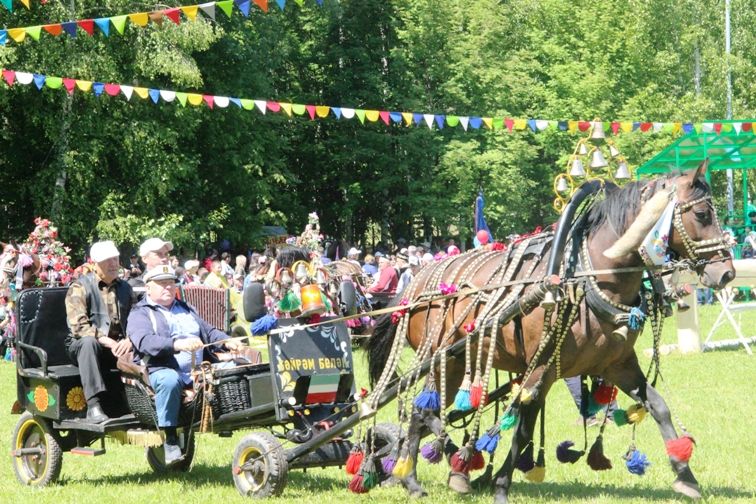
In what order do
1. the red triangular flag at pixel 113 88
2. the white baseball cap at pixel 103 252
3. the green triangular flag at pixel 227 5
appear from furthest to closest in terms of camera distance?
the red triangular flag at pixel 113 88 < the green triangular flag at pixel 227 5 < the white baseball cap at pixel 103 252

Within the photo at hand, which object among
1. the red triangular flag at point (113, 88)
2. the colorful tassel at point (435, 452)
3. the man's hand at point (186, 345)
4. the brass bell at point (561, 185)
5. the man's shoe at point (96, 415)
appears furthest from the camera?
the red triangular flag at point (113, 88)

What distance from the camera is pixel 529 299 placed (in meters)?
7.17

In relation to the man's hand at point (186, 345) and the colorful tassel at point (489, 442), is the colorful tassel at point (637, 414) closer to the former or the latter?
the colorful tassel at point (489, 442)

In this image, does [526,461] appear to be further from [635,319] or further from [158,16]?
[158,16]

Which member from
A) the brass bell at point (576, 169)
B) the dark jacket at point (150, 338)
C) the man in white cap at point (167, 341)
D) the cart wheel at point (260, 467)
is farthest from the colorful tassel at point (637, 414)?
the dark jacket at point (150, 338)

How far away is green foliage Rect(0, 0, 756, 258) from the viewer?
3288cm

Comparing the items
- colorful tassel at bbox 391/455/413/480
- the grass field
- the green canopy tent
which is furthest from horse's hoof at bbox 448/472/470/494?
the green canopy tent

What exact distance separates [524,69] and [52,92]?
1890 centimetres

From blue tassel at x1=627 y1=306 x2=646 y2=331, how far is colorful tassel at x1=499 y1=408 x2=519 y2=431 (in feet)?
3.00

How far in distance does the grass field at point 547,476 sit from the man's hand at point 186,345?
98 cm

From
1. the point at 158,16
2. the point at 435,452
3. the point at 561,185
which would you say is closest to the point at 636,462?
the point at 435,452

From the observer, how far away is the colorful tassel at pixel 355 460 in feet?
24.6

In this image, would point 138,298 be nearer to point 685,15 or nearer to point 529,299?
point 529,299

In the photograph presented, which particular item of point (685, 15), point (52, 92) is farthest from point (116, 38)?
point (685, 15)
